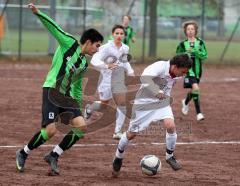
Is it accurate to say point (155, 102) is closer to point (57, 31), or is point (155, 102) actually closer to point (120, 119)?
point (57, 31)

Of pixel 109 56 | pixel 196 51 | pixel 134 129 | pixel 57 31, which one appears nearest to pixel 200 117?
pixel 196 51

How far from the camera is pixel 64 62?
8578 mm

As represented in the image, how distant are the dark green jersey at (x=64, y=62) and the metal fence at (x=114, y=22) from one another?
744 inches

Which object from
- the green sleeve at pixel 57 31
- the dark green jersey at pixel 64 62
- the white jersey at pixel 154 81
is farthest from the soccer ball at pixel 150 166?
the green sleeve at pixel 57 31

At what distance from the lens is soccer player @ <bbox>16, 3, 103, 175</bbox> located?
8562 millimetres

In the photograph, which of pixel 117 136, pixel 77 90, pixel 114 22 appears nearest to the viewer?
pixel 77 90

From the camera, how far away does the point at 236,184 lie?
8102mm

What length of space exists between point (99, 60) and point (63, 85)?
286cm

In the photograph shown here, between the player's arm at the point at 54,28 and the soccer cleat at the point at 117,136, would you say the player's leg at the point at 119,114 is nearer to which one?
the soccer cleat at the point at 117,136

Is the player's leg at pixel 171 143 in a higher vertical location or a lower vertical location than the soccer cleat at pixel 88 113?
higher

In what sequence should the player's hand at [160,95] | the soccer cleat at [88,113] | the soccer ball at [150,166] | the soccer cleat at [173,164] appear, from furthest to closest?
the soccer cleat at [88,113] → the soccer cleat at [173,164] → the soccer ball at [150,166] → the player's hand at [160,95]

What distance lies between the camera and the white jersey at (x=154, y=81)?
865 centimetres

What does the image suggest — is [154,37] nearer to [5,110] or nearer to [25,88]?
[25,88]

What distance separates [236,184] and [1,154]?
3.47 meters
